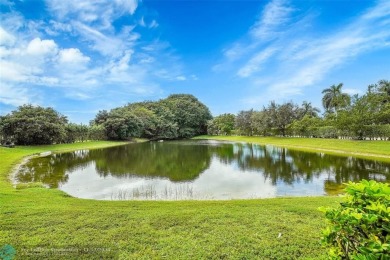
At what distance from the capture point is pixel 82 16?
39.8 feet

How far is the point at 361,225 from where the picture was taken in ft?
6.62

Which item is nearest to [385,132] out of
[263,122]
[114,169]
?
[263,122]

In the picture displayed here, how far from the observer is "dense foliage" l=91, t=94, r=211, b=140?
180 ft

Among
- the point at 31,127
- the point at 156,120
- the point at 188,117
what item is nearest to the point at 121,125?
the point at 156,120

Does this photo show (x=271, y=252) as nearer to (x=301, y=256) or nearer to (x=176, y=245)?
(x=301, y=256)

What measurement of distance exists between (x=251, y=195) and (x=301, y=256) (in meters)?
6.98

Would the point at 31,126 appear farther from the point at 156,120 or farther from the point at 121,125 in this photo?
the point at 156,120

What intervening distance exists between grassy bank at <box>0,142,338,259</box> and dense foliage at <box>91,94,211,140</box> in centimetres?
4858

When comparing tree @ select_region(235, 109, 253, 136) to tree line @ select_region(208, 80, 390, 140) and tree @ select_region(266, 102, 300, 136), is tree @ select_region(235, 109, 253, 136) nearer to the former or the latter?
tree line @ select_region(208, 80, 390, 140)

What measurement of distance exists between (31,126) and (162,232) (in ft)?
119

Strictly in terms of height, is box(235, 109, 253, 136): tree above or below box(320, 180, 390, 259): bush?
above

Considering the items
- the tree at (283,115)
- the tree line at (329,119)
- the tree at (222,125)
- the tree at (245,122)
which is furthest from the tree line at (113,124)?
the tree at (283,115)

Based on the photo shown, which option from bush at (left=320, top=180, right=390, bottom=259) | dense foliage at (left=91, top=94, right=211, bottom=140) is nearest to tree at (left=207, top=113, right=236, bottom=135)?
dense foliage at (left=91, top=94, right=211, bottom=140)

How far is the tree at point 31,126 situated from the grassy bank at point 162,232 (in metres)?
31.8
